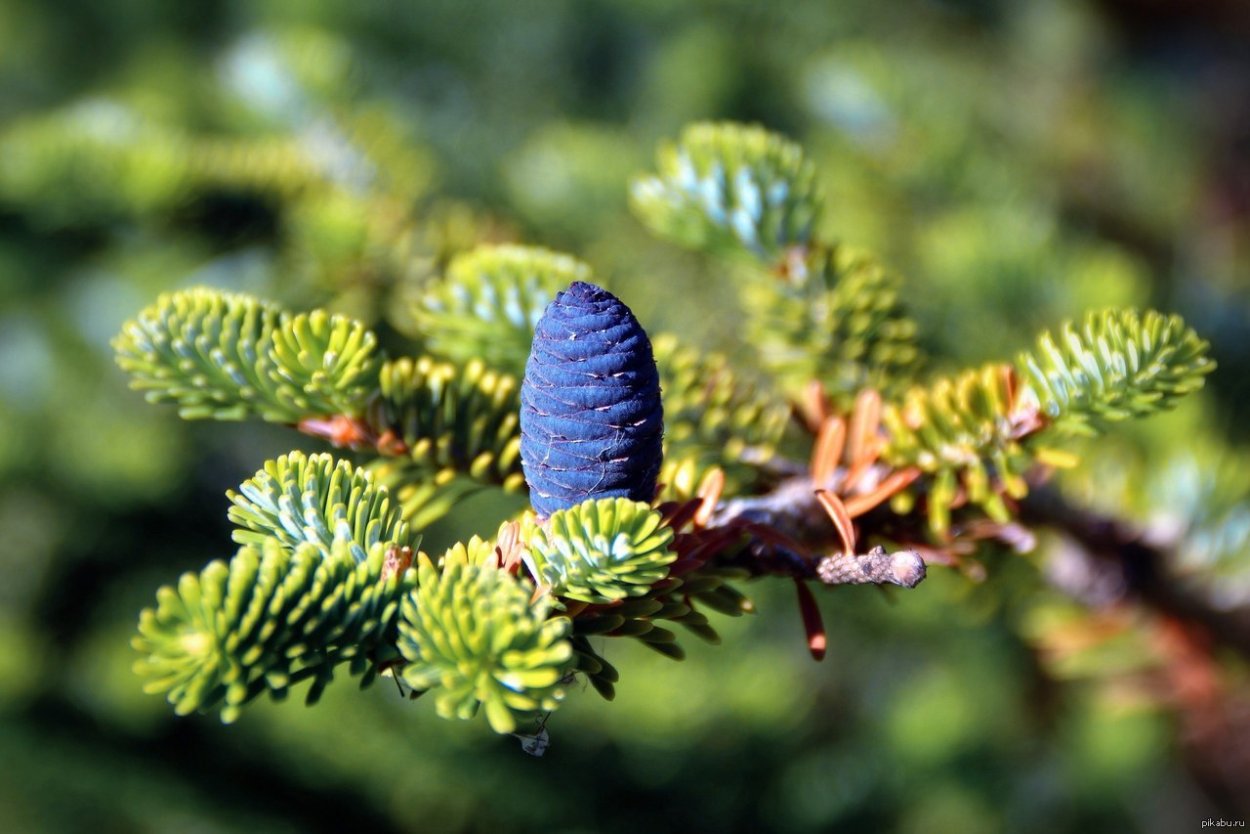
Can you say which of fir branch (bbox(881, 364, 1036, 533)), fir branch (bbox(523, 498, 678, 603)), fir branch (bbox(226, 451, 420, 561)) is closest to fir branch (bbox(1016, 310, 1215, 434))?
fir branch (bbox(881, 364, 1036, 533))

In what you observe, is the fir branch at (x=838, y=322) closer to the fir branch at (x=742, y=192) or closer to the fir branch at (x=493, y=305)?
the fir branch at (x=742, y=192)

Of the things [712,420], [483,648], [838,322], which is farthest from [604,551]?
[838,322]

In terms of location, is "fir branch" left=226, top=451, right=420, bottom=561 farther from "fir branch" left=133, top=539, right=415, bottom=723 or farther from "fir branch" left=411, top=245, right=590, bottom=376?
"fir branch" left=411, top=245, right=590, bottom=376

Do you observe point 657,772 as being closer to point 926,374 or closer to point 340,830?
point 340,830

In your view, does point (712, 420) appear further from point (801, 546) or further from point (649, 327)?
point (649, 327)

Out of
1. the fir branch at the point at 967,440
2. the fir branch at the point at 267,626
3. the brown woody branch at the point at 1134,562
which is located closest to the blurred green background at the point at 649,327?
the brown woody branch at the point at 1134,562

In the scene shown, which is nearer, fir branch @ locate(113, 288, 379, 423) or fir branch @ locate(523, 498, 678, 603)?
fir branch @ locate(523, 498, 678, 603)

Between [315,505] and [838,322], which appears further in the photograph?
[838,322]
